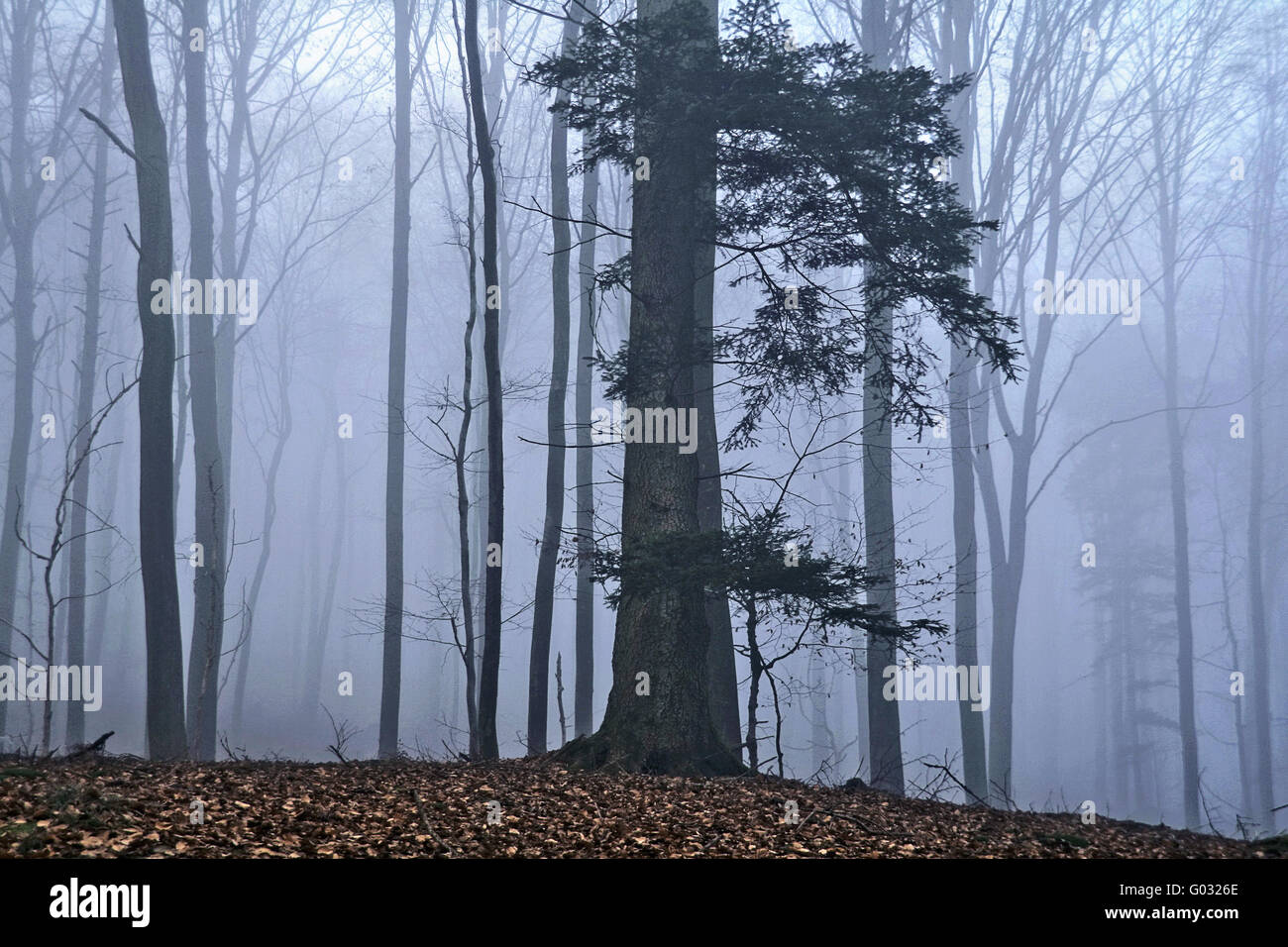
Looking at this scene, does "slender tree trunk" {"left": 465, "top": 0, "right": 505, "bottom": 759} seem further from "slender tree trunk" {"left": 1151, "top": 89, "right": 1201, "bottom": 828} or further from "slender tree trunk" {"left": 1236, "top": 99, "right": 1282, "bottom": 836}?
"slender tree trunk" {"left": 1236, "top": 99, "right": 1282, "bottom": 836}

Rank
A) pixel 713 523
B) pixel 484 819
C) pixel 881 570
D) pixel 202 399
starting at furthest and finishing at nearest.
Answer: pixel 202 399 → pixel 881 570 → pixel 713 523 → pixel 484 819

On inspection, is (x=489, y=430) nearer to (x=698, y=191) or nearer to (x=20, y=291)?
(x=698, y=191)

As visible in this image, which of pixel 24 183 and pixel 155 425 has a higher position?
pixel 24 183

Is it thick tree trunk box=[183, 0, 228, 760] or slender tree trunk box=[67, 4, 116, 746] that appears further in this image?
slender tree trunk box=[67, 4, 116, 746]

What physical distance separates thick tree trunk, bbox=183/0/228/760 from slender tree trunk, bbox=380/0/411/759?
245 cm

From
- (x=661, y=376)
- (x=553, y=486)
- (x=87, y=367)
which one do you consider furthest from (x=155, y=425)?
(x=87, y=367)

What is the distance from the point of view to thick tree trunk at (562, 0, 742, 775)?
7.89 metres

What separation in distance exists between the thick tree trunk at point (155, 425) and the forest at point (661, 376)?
0.04 m

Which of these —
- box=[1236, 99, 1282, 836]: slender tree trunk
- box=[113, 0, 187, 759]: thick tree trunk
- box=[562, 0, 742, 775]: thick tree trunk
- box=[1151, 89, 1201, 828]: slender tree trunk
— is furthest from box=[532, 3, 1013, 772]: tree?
box=[1236, 99, 1282, 836]: slender tree trunk

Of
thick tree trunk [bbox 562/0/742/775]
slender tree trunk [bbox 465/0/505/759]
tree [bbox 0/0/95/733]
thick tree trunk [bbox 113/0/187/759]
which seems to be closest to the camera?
thick tree trunk [bbox 562/0/742/775]

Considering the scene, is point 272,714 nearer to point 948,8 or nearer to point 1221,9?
point 948,8

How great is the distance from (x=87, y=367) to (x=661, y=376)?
1359 cm

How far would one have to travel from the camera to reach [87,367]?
16797 mm
